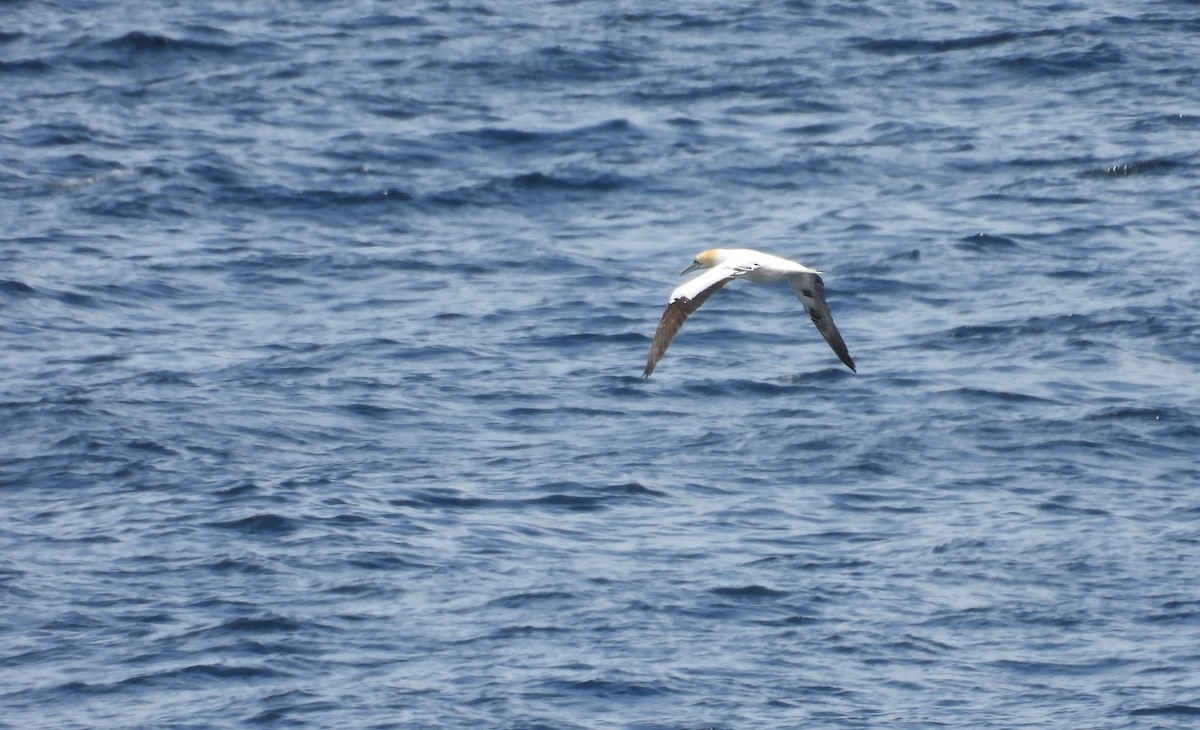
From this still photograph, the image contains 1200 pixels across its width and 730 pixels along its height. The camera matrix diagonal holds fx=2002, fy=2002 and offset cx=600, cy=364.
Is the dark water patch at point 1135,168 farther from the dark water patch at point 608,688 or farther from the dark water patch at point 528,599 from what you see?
the dark water patch at point 608,688

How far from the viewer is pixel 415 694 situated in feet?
52.6

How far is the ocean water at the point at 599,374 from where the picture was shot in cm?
1661

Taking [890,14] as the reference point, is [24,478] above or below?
below

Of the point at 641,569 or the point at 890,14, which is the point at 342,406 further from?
the point at 890,14

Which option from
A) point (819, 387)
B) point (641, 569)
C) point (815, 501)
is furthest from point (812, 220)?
point (641, 569)

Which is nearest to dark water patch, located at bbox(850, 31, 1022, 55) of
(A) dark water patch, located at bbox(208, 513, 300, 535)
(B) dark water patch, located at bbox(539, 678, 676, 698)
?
(A) dark water patch, located at bbox(208, 513, 300, 535)

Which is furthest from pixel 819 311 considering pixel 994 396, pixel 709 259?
pixel 994 396

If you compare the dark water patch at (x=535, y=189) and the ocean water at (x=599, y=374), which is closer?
the ocean water at (x=599, y=374)

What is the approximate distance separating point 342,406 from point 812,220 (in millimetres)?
7055

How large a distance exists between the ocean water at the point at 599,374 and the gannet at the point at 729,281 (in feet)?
9.47

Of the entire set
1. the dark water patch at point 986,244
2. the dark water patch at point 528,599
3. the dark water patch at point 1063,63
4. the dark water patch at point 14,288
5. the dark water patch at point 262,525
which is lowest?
the dark water patch at point 528,599

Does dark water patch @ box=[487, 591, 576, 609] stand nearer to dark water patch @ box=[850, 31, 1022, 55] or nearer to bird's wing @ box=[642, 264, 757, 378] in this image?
bird's wing @ box=[642, 264, 757, 378]

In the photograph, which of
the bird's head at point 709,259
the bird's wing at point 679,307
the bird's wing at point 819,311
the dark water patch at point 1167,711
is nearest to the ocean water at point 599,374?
the dark water patch at point 1167,711

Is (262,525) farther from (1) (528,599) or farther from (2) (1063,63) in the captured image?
(2) (1063,63)
